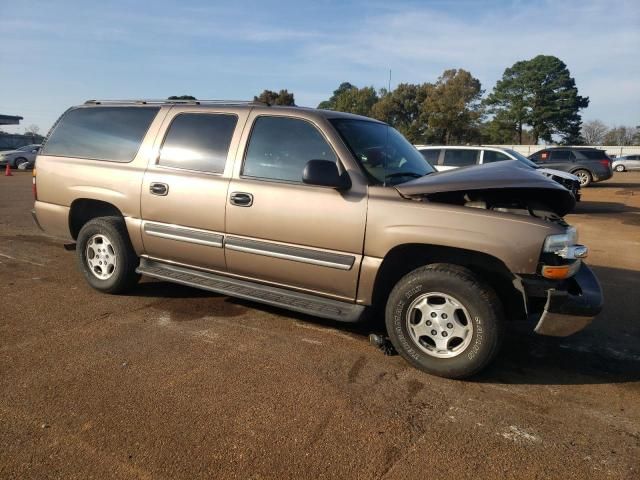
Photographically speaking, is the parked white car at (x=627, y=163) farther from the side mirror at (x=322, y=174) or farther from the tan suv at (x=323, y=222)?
the side mirror at (x=322, y=174)

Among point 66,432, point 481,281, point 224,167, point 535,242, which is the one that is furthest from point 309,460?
point 224,167

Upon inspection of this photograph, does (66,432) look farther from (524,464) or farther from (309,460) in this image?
(524,464)

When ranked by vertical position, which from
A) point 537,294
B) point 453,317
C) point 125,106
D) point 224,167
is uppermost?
point 125,106

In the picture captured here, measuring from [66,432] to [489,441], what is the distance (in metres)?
2.32

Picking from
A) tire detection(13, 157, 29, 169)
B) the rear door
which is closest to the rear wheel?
the rear door

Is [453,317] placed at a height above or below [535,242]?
below

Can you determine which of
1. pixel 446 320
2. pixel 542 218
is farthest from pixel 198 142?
pixel 542 218

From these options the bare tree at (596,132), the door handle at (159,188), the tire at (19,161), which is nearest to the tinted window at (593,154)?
the door handle at (159,188)

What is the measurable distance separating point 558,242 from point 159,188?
3.35 m

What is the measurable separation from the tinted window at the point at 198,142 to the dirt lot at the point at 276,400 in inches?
54.8

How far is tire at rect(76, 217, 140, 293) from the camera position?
4.79 metres

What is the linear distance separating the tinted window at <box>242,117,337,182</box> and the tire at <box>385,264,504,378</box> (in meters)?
1.21

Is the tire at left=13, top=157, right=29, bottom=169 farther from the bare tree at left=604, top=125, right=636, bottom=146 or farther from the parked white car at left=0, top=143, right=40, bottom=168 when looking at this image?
the bare tree at left=604, top=125, right=636, bottom=146

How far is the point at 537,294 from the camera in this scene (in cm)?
318
